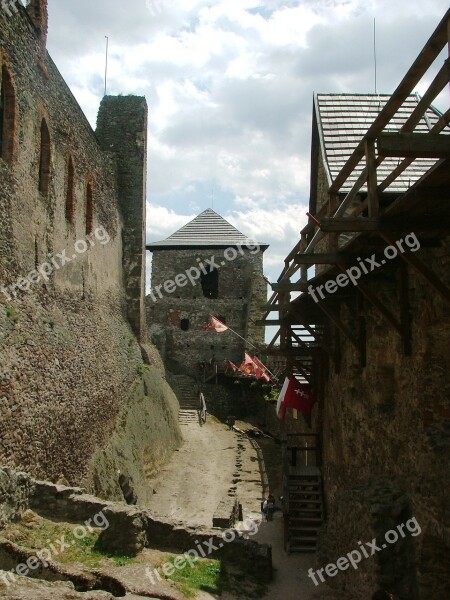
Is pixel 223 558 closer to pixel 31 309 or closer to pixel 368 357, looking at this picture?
pixel 368 357

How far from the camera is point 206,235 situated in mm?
32625

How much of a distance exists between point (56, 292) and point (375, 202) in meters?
7.35

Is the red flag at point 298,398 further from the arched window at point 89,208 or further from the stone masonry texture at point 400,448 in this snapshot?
the arched window at point 89,208

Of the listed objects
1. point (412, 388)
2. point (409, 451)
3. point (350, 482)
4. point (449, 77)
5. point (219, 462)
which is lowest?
point (219, 462)

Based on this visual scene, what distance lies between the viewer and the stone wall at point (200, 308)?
2920cm

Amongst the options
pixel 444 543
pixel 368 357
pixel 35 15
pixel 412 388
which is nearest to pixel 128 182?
pixel 35 15

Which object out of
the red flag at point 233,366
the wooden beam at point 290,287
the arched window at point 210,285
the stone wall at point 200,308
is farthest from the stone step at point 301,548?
the arched window at point 210,285

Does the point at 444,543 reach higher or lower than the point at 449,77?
lower

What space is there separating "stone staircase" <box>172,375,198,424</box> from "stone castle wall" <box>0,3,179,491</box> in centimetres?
723

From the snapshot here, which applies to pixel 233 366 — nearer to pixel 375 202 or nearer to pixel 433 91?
pixel 375 202

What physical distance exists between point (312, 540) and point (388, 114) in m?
8.48

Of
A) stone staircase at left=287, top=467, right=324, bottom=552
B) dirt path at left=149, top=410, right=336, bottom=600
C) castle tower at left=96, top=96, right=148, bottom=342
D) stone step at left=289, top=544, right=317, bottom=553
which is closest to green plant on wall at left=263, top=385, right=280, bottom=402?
dirt path at left=149, top=410, right=336, bottom=600

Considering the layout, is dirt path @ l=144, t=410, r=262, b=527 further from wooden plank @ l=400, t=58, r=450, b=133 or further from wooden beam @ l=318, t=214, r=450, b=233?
wooden plank @ l=400, t=58, r=450, b=133

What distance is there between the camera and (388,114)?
4727 mm
